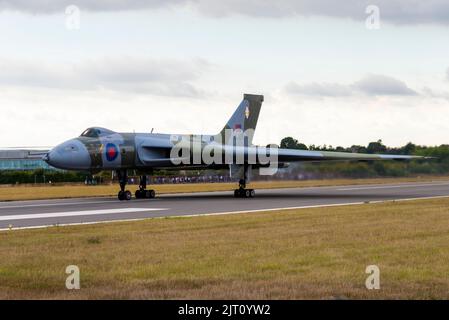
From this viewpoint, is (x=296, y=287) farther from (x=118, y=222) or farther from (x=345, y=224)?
(x=118, y=222)

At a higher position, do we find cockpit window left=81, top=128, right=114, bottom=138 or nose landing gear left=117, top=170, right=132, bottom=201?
cockpit window left=81, top=128, right=114, bottom=138

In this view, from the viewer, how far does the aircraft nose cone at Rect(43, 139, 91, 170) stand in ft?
83.6

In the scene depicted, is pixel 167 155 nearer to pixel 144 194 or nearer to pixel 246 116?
pixel 144 194

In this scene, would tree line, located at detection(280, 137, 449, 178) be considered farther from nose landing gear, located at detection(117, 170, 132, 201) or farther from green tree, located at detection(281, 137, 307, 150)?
nose landing gear, located at detection(117, 170, 132, 201)

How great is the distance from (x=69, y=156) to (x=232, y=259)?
56.8 feet

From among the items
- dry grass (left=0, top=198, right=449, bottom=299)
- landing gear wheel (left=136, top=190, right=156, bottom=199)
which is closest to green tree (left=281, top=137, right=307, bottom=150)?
landing gear wheel (left=136, top=190, right=156, bottom=199)

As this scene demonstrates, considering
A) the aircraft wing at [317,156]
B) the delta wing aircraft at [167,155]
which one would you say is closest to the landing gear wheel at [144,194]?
the delta wing aircraft at [167,155]

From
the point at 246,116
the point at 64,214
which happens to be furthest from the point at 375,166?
the point at 64,214

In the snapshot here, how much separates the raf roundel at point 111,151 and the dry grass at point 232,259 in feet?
40.1

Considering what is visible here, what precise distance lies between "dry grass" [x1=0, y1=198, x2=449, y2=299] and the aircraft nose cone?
35.6ft

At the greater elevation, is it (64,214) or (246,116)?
(246,116)

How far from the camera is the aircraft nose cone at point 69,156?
25.5 metres

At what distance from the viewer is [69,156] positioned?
2583 cm
